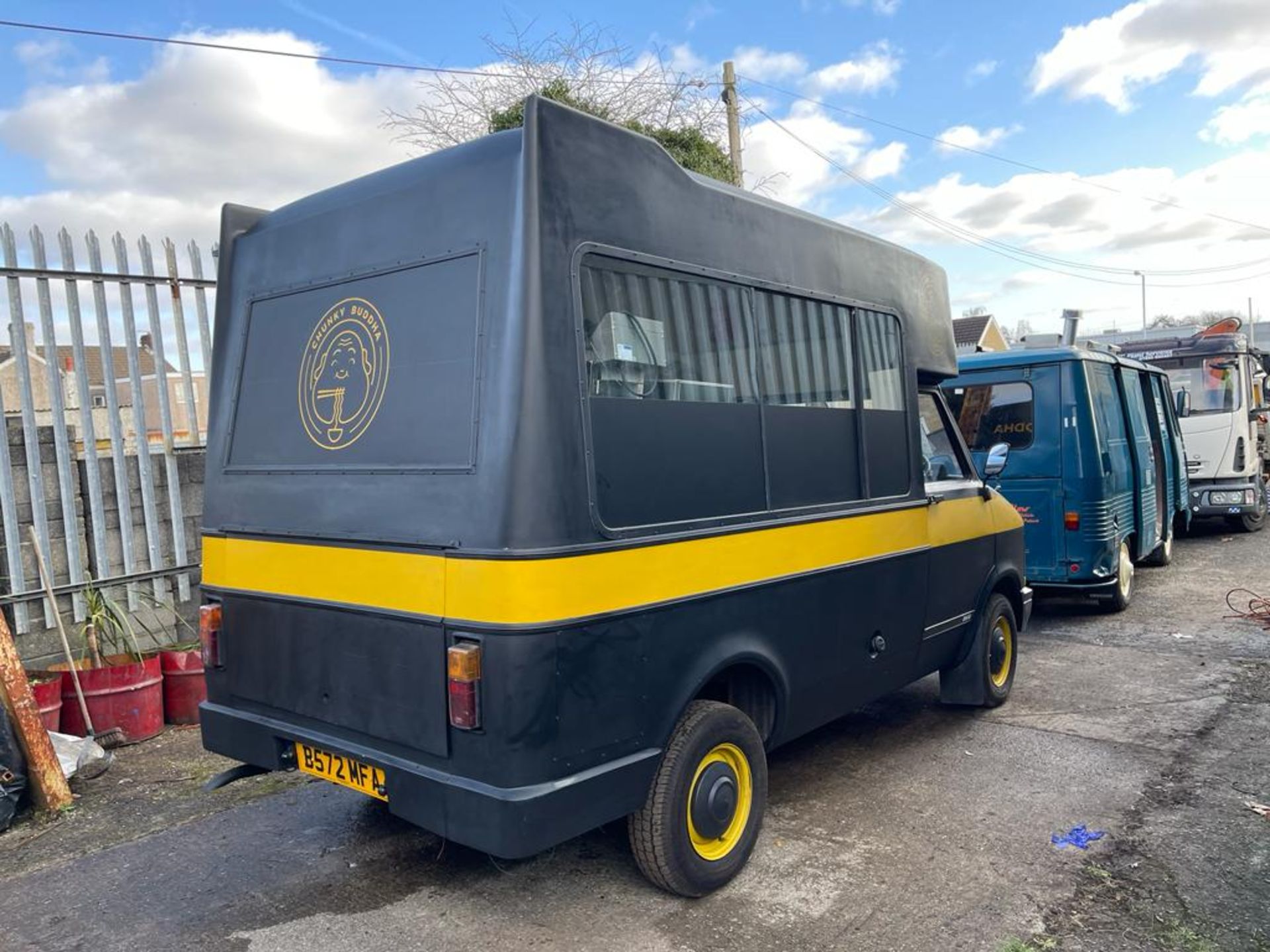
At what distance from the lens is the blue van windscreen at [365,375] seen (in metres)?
3.08

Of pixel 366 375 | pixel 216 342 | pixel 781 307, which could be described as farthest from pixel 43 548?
pixel 781 307

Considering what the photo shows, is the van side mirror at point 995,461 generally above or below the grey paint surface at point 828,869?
above

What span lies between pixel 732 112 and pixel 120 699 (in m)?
11.4

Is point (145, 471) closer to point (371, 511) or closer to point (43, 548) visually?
point (43, 548)

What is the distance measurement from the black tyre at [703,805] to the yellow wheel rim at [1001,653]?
253cm

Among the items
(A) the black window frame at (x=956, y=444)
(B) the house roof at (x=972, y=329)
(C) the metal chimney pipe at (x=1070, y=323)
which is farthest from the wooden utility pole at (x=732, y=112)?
(B) the house roof at (x=972, y=329)

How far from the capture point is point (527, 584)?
279 cm

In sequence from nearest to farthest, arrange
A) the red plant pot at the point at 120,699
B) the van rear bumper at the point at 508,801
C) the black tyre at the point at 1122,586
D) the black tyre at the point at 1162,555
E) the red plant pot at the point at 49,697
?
1. the van rear bumper at the point at 508,801
2. the red plant pot at the point at 49,697
3. the red plant pot at the point at 120,699
4. the black tyre at the point at 1122,586
5. the black tyre at the point at 1162,555

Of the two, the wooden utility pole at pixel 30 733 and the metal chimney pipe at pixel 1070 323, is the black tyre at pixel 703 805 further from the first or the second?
the metal chimney pipe at pixel 1070 323

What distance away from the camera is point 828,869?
3.69 meters

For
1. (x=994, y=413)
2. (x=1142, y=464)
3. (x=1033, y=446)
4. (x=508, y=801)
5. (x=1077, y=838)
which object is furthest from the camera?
(x=1142, y=464)

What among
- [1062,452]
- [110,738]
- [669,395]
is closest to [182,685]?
[110,738]

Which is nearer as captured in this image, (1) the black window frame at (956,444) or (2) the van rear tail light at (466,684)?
(2) the van rear tail light at (466,684)

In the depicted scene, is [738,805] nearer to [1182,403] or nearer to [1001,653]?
[1001,653]
